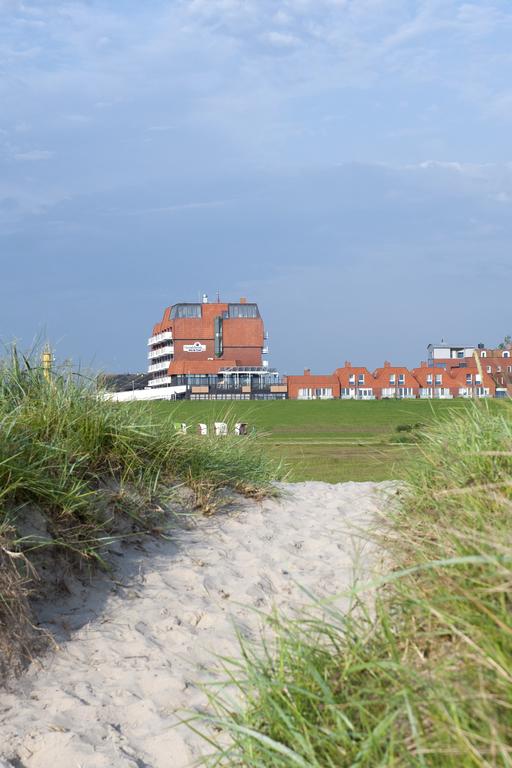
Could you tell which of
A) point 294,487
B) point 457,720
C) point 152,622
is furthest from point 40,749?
point 294,487

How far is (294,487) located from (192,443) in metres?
1.76

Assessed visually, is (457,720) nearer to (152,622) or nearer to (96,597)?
(152,622)

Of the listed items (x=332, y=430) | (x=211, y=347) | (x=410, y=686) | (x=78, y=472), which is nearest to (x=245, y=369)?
(x=211, y=347)

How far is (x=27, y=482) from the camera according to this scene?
5.66 m

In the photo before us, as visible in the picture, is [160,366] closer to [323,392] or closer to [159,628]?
[323,392]

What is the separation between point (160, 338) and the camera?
327 feet

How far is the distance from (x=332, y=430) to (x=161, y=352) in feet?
206

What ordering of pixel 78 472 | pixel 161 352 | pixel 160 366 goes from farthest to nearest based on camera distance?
pixel 161 352 → pixel 160 366 → pixel 78 472

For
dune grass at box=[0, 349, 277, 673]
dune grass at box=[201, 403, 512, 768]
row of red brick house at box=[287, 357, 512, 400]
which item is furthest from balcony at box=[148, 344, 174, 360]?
dune grass at box=[201, 403, 512, 768]

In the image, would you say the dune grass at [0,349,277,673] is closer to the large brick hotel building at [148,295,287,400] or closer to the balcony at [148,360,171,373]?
the large brick hotel building at [148,295,287,400]

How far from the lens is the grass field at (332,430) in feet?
31.1

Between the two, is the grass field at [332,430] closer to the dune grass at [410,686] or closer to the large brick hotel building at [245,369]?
the dune grass at [410,686]

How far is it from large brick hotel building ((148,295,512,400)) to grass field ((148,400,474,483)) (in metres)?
20.8

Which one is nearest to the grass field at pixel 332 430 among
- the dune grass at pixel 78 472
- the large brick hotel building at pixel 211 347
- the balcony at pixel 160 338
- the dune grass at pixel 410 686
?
the dune grass at pixel 78 472
